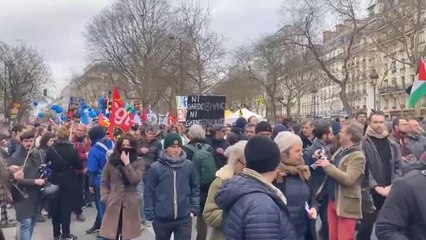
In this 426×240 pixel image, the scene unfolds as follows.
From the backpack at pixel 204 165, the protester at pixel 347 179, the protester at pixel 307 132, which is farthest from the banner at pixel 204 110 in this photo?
the protester at pixel 347 179

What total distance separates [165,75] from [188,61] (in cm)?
312

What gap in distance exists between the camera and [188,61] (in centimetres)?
3928

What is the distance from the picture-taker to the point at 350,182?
5707mm

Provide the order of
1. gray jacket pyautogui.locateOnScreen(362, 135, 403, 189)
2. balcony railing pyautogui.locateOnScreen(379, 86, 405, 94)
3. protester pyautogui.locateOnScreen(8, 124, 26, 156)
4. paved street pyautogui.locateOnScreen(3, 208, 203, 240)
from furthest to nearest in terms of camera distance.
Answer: balcony railing pyautogui.locateOnScreen(379, 86, 405, 94) → protester pyautogui.locateOnScreen(8, 124, 26, 156) → paved street pyautogui.locateOnScreen(3, 208, 203, 240) → gray jacket pyautogui.locateOnScreen(362, 135, 403, 189)

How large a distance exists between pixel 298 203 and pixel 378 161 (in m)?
2.45

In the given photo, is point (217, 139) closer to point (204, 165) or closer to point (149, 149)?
point (149, 149)

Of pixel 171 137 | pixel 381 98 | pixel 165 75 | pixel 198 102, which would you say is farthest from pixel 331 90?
pixel 171 137

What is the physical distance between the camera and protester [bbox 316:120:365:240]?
5723 mm

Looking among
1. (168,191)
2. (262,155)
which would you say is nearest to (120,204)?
(168,191)

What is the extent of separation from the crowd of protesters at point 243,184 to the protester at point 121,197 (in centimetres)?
1

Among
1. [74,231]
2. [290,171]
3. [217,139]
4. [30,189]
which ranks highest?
[217,139]

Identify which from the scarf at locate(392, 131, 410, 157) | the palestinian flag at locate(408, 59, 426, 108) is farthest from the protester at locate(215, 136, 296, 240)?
the scarf at locate(392, 131, 410, 157)

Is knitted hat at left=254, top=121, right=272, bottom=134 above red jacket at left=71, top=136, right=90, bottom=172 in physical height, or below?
above

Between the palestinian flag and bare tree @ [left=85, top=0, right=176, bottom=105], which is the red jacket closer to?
the palestinian flag
